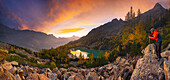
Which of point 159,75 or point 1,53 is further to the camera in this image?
point 159,75

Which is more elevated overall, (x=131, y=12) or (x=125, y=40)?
(x=131, y=12)

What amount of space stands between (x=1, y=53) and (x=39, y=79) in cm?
290

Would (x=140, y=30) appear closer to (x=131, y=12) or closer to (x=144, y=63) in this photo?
(x=144, y=63)

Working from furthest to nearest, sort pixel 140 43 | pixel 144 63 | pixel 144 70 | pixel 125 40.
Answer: pixel 125 40, pixel 140 43, pixel 144 63, pixel 144 70

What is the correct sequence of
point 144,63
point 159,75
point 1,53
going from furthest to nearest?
point 144,63
point 159,75
point 1,53

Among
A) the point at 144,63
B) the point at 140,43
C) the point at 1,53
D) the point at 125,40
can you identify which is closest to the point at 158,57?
the point at 144,63

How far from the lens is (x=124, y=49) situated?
32719 mm

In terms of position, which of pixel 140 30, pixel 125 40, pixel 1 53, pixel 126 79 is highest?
pixel 140 30

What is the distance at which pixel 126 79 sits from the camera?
693 centimetres

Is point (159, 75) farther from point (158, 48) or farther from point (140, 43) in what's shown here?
point (140, 43)

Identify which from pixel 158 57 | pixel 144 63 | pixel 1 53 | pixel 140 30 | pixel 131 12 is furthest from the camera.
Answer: pixel 131 12

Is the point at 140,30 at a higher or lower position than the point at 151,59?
higher

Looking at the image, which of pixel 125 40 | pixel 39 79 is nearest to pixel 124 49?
pixel 125 40

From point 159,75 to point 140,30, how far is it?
2744cm
